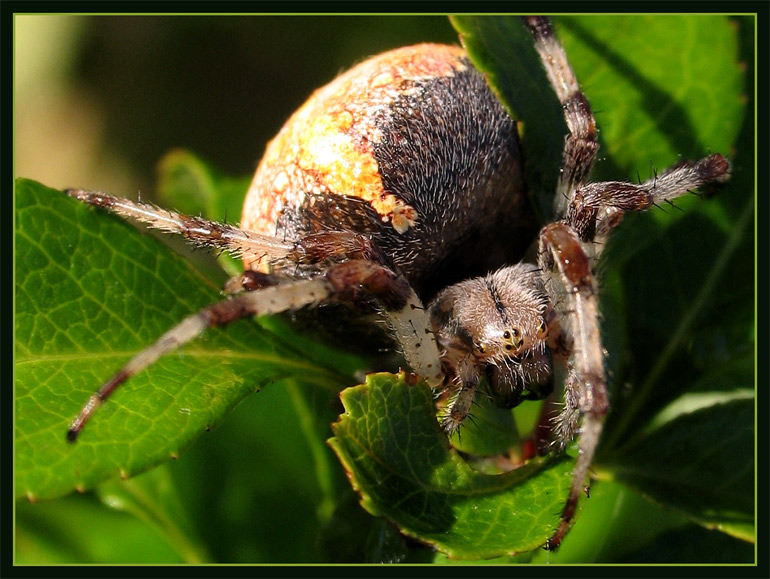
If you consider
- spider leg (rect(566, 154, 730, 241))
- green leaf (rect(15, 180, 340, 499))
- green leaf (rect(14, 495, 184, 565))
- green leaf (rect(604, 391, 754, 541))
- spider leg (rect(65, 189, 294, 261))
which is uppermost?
spider leg (rect(566, 154, 730, 241))

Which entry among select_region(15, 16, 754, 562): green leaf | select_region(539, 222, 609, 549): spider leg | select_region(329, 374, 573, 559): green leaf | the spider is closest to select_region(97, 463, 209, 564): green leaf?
select_region(15, 16, 754, 562): green leaf

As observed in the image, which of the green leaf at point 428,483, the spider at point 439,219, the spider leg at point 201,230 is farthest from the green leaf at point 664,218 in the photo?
the spider leg at point 201,230

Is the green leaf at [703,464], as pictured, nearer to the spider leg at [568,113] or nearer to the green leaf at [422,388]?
the green leaf at [422,388]

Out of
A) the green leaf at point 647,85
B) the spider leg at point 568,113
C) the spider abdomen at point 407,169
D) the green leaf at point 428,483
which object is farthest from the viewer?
the green leaf at point 647,85

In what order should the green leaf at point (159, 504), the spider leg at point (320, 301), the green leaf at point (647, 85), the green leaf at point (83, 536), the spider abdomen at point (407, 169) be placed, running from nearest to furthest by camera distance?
the spider leg at point (320, 301)
the spider abdomen at point (407, 169)
the green leaf at point (647, 85)
the green leaf at point (159, 504)
the green leaf at point (83, 536)

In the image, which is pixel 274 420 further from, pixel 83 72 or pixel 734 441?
pixel 83 72

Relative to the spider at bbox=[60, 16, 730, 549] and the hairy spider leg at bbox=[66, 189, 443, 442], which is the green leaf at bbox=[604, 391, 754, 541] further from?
the hairy spider leg at bbox=[66, 189, 443, 442]

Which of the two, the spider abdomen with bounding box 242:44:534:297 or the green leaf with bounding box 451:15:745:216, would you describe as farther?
the green leaf with bounding box 451:15:745:216
